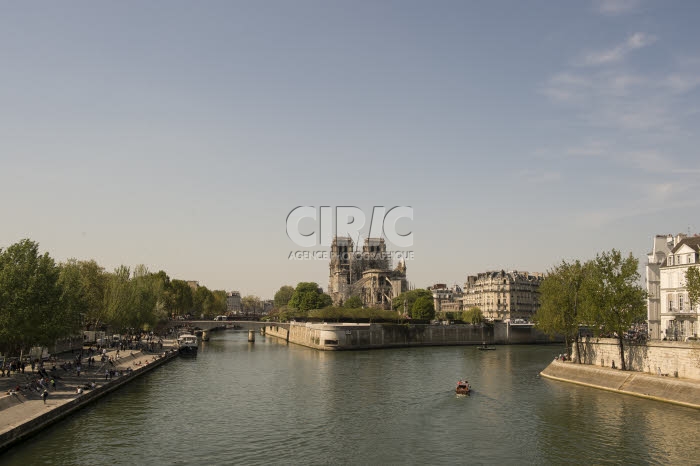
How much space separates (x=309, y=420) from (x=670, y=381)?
32.8 metres

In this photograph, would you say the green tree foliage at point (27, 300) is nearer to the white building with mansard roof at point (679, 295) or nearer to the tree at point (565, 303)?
the tree at point (565, 303)

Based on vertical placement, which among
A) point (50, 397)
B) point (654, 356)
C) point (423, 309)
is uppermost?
point (423, 309)

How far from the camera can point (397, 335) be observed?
127938mm

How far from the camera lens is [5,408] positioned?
42.5 metres

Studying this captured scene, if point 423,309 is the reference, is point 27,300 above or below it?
above

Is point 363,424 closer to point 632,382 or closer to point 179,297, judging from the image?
point 632,382

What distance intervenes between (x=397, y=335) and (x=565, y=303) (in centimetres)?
6140

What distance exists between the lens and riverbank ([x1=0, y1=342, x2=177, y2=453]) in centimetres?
3869

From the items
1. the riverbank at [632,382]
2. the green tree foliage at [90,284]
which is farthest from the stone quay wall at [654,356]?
the green tree foliage at [90,284]

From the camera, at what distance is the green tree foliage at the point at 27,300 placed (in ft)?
178

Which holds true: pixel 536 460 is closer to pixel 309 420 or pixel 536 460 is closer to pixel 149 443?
pixel 309 420

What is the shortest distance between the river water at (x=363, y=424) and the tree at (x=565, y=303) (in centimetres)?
674

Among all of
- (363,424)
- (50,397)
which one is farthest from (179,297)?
(363,424)

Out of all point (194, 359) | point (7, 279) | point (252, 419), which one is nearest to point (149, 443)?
point (252, 419)
